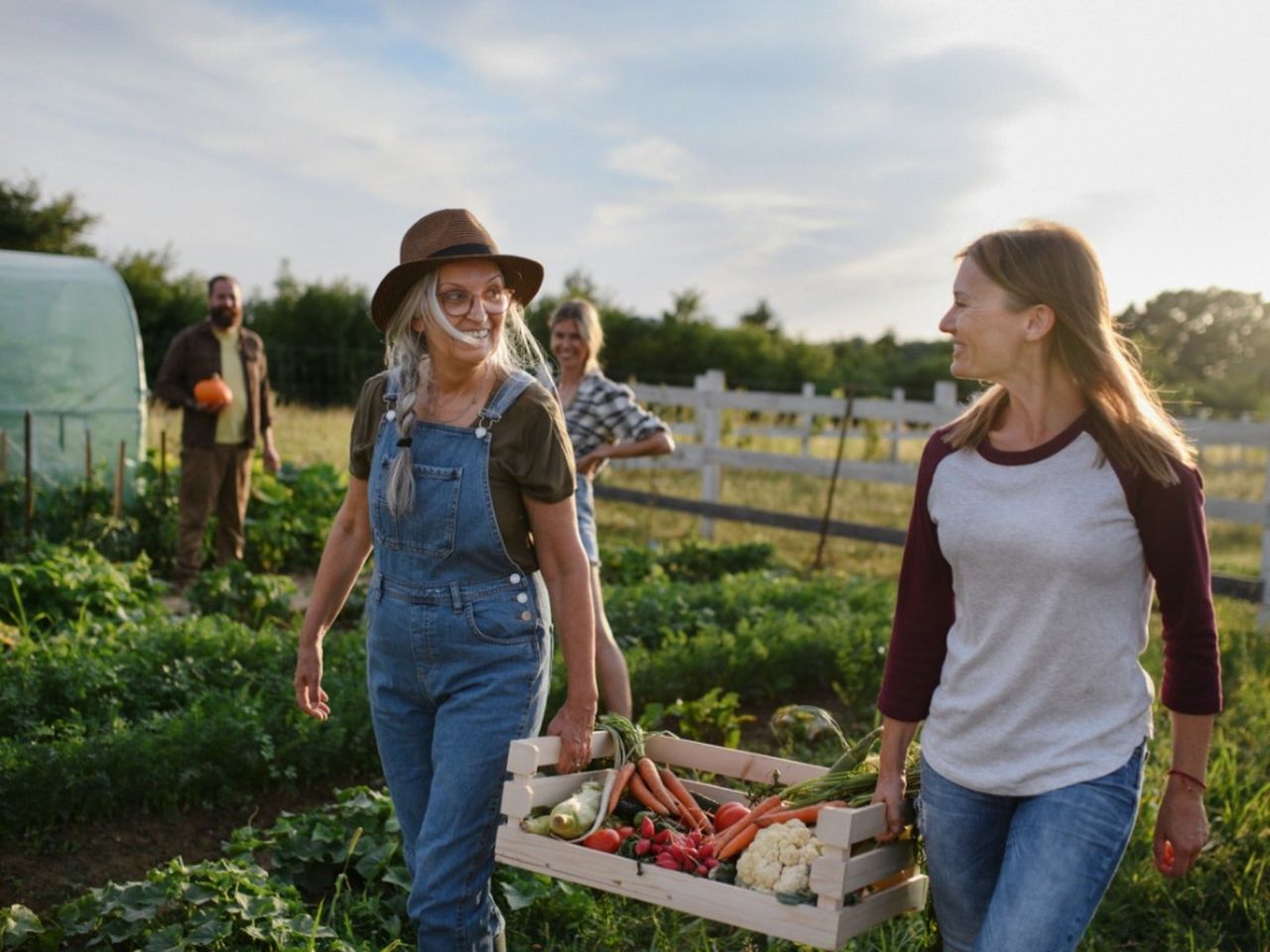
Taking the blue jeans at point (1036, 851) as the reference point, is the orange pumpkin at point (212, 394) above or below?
above

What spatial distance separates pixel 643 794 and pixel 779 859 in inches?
20.2

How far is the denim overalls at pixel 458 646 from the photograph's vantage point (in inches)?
108

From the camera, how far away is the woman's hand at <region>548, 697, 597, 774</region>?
112 inches

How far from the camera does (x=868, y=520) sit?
15.3 m

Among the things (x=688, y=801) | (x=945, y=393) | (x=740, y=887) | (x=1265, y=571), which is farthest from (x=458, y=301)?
(x=945, y=393)

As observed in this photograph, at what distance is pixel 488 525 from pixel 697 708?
3.19 metres

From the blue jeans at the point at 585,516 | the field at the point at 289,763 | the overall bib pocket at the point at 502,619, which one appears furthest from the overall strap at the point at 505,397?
the blue jeans at the point at 585,516

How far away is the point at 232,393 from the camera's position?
906cm

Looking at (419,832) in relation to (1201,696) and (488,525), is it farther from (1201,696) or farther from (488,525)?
(1201,696)

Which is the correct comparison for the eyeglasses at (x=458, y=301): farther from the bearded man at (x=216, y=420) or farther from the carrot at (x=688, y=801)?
the bearded man at (x=216, y=420)

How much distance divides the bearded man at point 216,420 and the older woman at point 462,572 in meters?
6.47

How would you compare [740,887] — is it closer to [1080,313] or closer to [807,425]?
[1080,313]

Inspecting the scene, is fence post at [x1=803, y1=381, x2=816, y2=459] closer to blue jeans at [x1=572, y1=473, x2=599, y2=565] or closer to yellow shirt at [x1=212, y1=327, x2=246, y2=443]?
yellow shirt at [x1=212, y1=327, x2=246, y2=443]

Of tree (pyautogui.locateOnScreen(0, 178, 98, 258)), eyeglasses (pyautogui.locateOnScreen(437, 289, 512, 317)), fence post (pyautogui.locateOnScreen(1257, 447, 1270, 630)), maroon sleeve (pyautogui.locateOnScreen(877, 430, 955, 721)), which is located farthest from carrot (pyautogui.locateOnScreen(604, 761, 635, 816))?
tree (pyautogui.locateOnScreen(0, 178, 98, 258))
